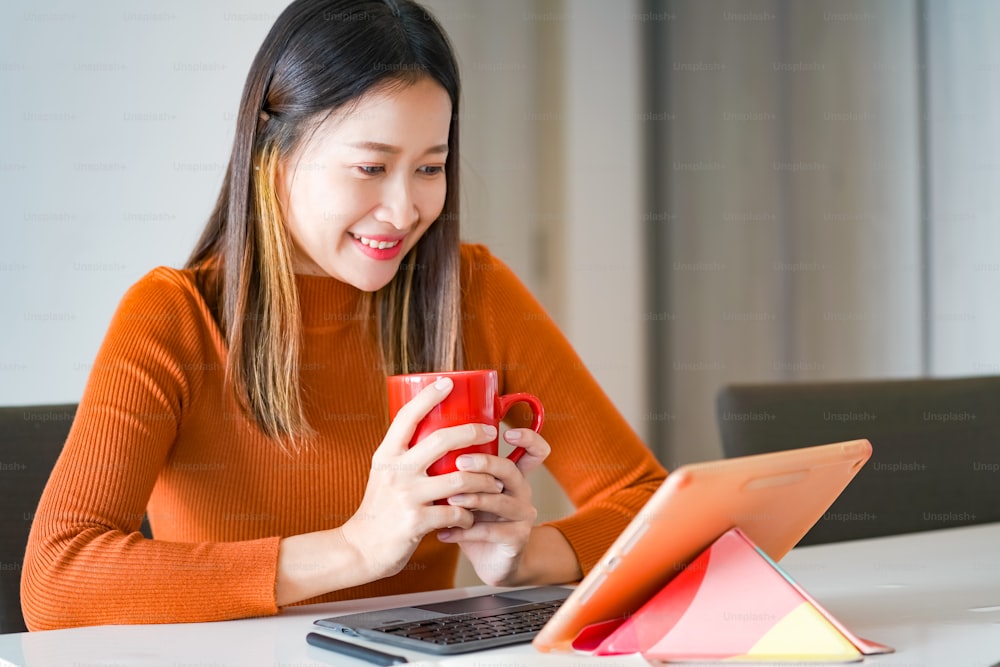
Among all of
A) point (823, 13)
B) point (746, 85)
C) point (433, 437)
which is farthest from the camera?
point (746, 85)

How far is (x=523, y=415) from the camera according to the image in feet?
4.72

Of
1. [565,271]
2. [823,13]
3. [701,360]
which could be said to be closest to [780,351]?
[701,360]

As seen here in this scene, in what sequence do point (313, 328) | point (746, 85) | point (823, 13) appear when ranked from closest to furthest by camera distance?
point (313, 328) → point (823, 13) → point (746, 85)

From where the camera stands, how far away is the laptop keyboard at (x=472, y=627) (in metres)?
0.80

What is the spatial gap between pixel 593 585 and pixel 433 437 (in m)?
0.26

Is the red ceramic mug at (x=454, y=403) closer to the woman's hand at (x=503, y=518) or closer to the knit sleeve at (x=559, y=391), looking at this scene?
the woman's hand at (x=503, y=518)

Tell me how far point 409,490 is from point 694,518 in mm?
322

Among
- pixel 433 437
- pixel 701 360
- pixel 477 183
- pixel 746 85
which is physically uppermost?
pixel 746 85

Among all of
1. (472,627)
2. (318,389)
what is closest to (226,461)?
(318,389)

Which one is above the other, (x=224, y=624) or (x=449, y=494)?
(x=449, y=494)

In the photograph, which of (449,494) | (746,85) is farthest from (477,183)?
(449,494)

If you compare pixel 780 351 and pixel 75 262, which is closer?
pixel 75 262

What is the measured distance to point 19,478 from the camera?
1.28m

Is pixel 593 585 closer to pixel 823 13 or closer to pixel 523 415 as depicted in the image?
pixel 523 415
